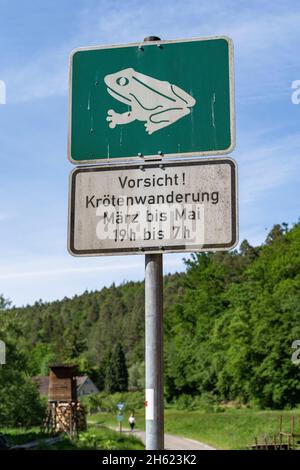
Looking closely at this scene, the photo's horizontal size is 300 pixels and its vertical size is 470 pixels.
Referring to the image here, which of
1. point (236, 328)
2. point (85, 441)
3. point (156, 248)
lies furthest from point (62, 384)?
point (156, 248)

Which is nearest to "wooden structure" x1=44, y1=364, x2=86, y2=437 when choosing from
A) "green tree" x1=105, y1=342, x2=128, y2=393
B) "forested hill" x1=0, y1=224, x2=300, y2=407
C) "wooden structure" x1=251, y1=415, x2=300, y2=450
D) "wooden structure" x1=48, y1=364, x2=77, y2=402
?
"wooden structure" x1=48, y1=364, x2=77, y2=402

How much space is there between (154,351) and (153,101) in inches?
52.5

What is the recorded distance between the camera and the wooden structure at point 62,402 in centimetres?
4299

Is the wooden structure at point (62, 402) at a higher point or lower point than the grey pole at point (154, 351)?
lower

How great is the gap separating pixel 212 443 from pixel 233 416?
12.2 meters

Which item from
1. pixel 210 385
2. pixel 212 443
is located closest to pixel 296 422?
pixel 212 443

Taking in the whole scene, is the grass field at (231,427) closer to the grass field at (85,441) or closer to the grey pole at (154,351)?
the grass field at (85,441)

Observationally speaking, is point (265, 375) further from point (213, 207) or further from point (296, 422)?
point (213, 207)

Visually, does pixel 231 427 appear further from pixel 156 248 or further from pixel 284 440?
pixel 156 248

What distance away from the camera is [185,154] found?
3.68 metres

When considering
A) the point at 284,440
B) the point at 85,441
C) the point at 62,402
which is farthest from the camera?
the point at 62,402

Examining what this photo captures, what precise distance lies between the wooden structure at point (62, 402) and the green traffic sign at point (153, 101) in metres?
40.3

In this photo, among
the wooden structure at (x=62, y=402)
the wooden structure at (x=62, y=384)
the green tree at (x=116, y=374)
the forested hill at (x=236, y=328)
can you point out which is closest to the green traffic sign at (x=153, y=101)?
the forested hill at (x=236, y=328)

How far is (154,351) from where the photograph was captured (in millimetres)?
3445
